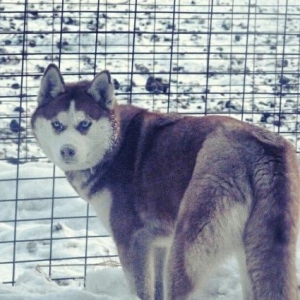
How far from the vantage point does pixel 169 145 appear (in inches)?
188

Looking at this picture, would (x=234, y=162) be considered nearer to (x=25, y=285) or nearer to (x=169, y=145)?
(x=169, y=145)

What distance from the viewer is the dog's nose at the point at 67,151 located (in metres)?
4.92

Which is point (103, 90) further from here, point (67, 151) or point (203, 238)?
point (203, 238)

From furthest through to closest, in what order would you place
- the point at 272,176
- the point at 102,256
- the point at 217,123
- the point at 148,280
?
1. the point at 102,256
2. the point at 148,280
3. the point at 217,123
4. the point at 272,176

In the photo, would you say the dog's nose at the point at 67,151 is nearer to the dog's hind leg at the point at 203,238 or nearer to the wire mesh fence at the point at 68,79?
the wire mesh fence at the point at 68,79

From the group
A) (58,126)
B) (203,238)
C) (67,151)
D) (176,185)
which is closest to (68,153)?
(67,151)

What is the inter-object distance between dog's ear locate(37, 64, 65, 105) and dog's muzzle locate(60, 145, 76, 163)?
1.25ft

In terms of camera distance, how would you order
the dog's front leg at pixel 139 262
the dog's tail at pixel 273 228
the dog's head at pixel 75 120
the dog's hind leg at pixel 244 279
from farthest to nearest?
the dog's head at pixel 75 120, the dog's front leg at pixel 139 262, the dog's hind leg at pixel 244 279, the dog's tail at pixel 273 228

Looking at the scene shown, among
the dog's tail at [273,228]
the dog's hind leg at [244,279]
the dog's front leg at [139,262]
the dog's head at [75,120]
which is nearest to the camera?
the dog's tail at [273,228]

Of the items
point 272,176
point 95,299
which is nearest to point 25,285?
point 95,299

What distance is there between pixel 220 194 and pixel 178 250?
324mm

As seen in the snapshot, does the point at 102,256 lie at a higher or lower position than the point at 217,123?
lower

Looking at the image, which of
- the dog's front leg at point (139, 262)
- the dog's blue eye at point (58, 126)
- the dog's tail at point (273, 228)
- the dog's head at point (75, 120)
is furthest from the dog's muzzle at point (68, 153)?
the dog's tail at point (273, 228)

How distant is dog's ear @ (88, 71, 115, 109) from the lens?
5.09 metres
